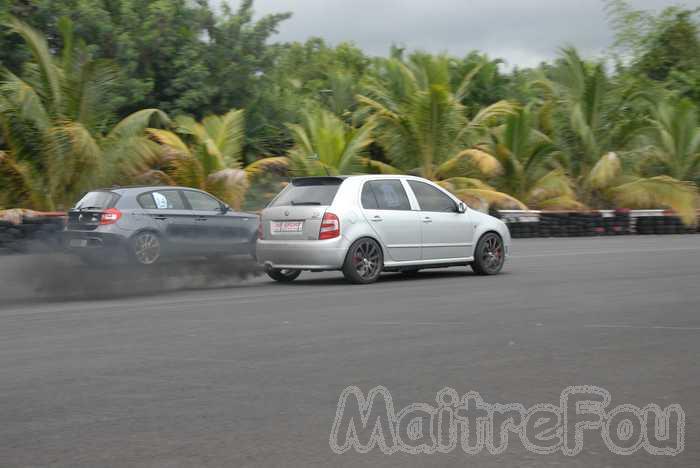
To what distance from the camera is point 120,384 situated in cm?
699

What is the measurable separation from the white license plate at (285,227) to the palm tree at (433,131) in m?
14.2

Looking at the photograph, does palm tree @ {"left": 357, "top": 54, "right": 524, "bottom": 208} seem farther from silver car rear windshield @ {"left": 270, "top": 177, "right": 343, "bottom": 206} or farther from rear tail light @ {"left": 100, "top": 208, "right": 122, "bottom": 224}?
silver car rear windshield @ {"left": 270, "top": 177, "right": 343, "bottom": 206}

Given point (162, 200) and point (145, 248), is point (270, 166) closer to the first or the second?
point (162, 200)

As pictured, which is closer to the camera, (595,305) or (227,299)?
(595,305)

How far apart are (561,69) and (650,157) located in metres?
4.99

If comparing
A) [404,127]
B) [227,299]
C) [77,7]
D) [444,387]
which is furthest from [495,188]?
[444,387]

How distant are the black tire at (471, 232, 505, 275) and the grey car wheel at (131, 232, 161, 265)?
569cm

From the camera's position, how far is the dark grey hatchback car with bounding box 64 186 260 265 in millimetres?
16922

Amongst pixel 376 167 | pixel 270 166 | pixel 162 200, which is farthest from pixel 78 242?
pixel 376 167

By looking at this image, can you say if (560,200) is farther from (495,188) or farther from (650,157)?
(650,157)

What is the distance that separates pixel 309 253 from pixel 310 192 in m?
1.03

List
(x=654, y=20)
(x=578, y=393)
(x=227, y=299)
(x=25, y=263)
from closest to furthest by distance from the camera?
(x=578, y=393), (x=227, y=299), (x=25, y=263), (x=654, y=20)

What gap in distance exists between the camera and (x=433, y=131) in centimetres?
2898

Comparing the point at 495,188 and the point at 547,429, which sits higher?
the point at 495,188
